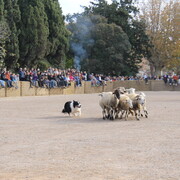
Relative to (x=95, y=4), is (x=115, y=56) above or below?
below

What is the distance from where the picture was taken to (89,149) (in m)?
11.3

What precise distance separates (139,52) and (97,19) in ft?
34.8

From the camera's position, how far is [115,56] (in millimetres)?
62000

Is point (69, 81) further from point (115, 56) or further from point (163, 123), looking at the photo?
point (163, 123)

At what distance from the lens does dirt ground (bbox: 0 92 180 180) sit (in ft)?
28.8

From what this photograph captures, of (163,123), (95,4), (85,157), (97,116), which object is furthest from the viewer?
(95,4)

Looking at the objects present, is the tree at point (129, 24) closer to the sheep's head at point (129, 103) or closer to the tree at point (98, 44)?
the tree at point (98, 44)

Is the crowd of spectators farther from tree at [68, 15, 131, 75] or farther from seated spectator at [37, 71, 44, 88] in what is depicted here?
tree at [68, 15, 131, 75]

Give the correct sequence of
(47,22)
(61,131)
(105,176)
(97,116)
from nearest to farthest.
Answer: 1. (105,176)
2. (61,131)
3. (97,116)
4. (47,22)

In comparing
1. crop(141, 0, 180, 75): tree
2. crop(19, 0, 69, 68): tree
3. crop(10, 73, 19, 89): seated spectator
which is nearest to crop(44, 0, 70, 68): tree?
crop(19, 0, 69, 68): tree

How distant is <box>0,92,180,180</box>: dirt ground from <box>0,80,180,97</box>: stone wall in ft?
58.9

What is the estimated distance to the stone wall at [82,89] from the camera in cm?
3594

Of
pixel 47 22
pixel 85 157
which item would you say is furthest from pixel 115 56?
pixel 85 157

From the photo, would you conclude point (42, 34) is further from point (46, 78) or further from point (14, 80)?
point (14, 80)
